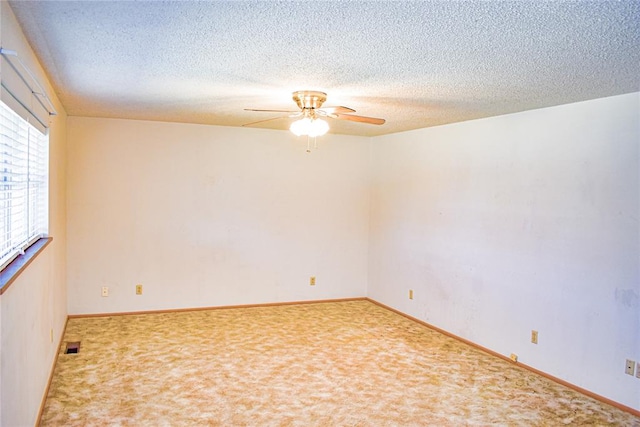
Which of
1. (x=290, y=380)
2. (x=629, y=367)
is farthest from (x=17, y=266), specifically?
(x=629, y=367)

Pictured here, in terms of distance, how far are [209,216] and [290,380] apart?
266 centimetres

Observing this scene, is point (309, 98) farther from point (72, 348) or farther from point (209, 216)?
point (72, 348)

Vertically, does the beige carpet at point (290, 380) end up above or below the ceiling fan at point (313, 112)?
below

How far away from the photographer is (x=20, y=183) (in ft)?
8.13

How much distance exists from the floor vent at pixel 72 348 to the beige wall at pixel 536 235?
3.58 metres

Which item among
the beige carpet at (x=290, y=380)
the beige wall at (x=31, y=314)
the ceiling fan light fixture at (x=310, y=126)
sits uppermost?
the ceiling fan light fixture at (x=310, y=126)

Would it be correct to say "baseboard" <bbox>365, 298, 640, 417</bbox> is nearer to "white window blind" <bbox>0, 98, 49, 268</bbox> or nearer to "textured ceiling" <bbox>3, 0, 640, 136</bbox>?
"textured ceiling" <bbox>3, 0, 640, 136</bbox>

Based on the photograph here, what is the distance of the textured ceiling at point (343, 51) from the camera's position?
6.35 ft

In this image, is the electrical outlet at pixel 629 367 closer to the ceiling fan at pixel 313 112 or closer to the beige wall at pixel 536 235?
the beige wall at pixel 536 235

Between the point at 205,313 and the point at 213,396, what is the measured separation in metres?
2.28

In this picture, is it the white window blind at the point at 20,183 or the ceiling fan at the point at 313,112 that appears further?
the ceiling fan at the point at 313,112

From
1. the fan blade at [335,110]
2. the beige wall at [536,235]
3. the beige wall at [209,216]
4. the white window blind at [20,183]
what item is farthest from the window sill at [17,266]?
the beige wall at [536,235]

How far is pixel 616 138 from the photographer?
340cm

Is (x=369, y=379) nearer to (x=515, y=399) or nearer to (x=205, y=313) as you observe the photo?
(x=515, y=399)
